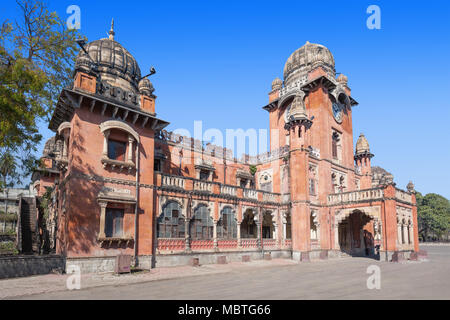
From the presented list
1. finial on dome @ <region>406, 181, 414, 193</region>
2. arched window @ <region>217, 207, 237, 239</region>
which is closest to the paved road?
arched window @ <region>217, 207, 237, 239</region>

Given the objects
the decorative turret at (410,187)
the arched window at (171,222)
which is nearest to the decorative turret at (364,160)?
the decorative turret at (410,187)

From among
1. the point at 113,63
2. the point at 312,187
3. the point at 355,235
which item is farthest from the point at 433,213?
the point at 113,63

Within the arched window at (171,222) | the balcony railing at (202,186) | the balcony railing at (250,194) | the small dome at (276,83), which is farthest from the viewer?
the small dome at (276,83)

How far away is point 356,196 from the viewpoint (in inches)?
1155

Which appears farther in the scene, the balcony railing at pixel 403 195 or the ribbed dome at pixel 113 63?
the balcony railing at pixel 403 195

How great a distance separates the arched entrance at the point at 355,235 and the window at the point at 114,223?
958 inches

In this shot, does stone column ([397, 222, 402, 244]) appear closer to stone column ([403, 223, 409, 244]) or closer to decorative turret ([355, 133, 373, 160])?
stone column ([403, 223, 409, 244])

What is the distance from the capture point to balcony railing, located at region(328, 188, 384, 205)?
2783 cm

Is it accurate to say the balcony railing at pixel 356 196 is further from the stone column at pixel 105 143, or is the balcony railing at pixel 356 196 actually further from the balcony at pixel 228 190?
the stone column at pixel 105 143

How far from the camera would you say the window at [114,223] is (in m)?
18.7

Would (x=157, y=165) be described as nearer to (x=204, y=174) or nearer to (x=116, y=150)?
(x=204, y=174)

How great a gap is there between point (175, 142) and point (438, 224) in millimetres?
75065

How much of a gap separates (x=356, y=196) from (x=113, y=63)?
24.9 m

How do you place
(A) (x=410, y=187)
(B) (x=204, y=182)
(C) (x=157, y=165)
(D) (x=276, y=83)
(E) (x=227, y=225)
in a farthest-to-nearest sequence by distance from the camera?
1. (D) (x=276, y=83)
2. (A) (x=410, y=187)
3. (C) (x=157, y=165)
4. (E) (x=227, y=225)
5. (B) (x=204, y=182)
